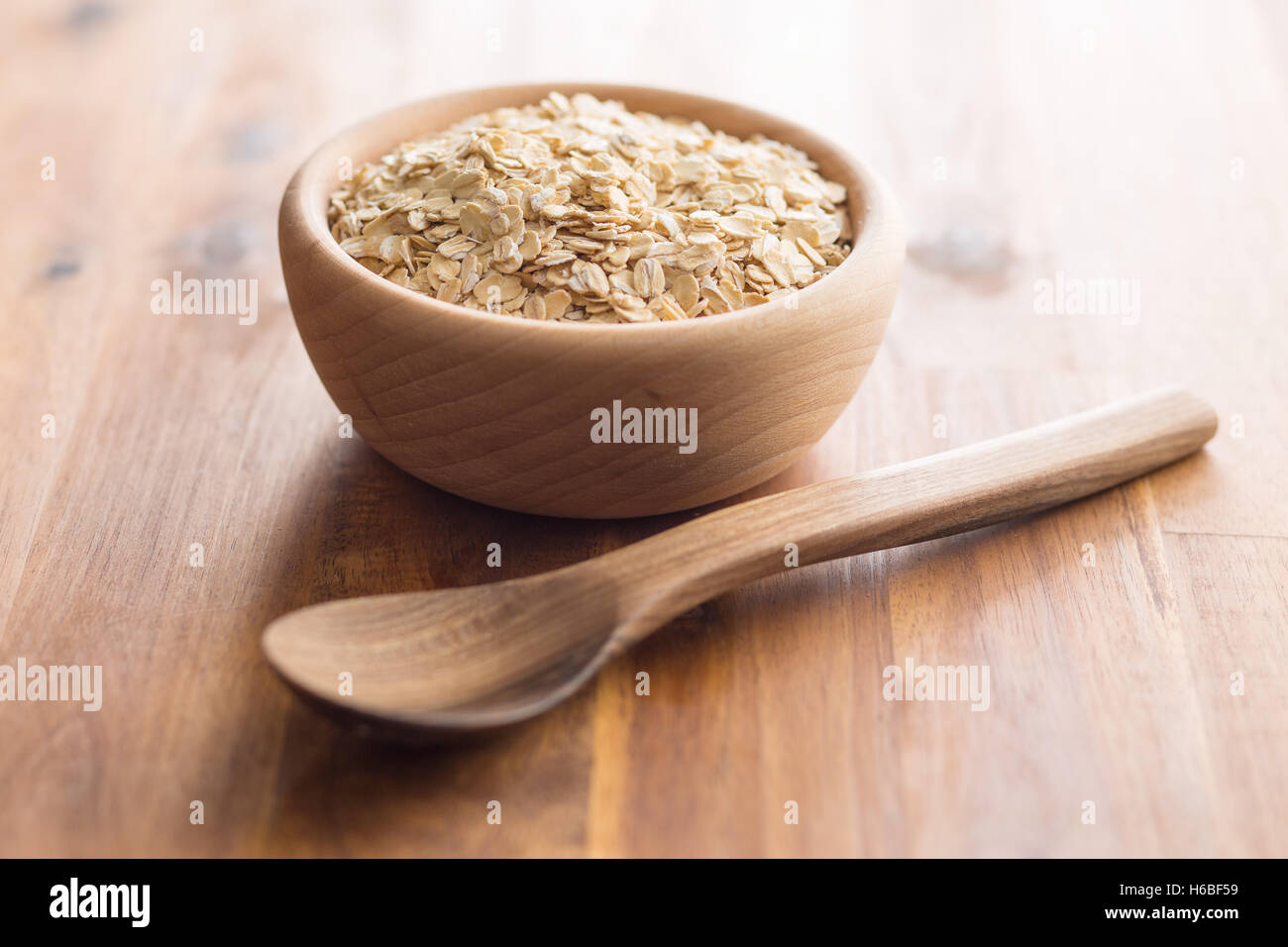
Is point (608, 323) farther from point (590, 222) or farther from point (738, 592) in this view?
point (738, 592)

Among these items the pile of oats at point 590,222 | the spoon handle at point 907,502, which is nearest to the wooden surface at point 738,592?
the spoon handle at point 907,502

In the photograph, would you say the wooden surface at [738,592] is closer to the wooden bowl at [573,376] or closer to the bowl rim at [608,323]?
the wooden bowl at [573,376]

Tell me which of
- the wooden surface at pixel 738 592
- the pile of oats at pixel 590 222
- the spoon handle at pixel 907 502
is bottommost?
the wooden surface at pixel 738 592

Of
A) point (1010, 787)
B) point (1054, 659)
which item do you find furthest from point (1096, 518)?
point (1010, 787)

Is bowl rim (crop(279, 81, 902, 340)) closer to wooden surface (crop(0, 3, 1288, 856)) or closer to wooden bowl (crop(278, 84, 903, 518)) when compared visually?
wooden bowl (crop(278, 84, 903, 518))

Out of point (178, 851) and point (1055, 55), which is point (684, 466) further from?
point (1055, 55)

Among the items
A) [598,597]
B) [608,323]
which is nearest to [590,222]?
[608,323]
